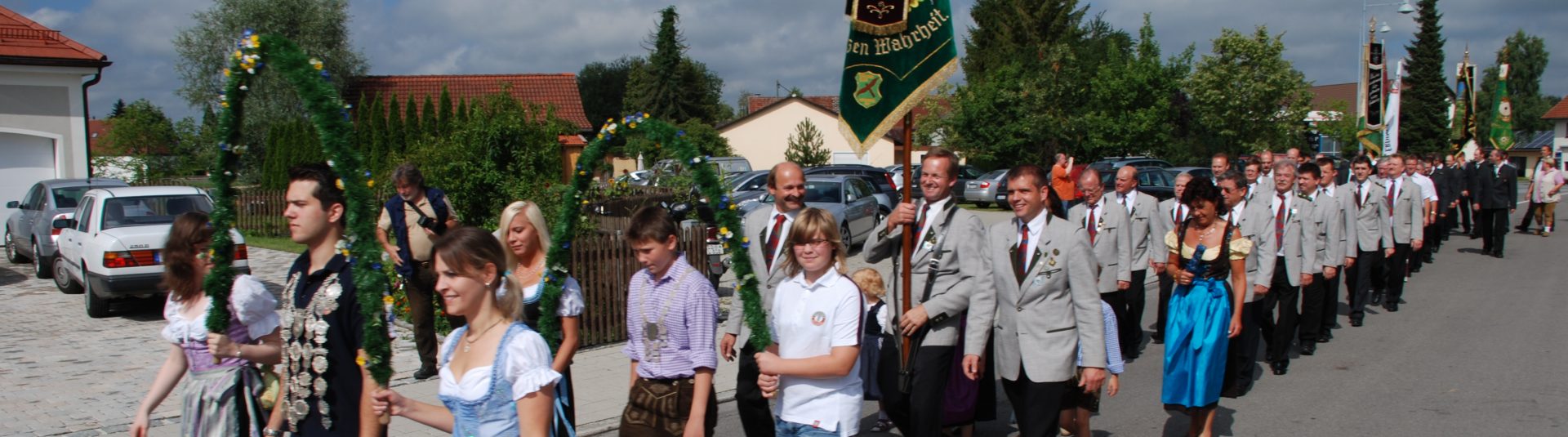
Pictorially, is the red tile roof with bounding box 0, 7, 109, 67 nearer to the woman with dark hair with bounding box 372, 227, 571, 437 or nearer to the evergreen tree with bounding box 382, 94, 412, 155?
the evergreen tree with bounding box 382, 94, 412, 155

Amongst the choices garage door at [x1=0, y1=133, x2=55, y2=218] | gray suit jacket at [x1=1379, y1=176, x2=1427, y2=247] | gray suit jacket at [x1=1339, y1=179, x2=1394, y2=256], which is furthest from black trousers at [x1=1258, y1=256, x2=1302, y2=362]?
garage door at [x1=0, y1=133, x2=55, y2=218]

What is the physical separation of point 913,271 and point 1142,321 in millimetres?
6246

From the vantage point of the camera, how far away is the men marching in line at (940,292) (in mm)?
4734

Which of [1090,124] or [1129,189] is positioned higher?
[1090,124]

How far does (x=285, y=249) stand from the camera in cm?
1889

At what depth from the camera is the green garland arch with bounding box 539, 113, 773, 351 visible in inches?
148

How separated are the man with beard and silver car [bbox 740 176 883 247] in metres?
11.2

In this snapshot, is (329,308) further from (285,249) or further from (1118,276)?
(285,249)

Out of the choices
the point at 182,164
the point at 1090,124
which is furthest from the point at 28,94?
the point at 1090,124

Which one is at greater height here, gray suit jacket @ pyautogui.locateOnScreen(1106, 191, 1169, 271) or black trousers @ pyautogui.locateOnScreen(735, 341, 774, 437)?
gray suit jacket @ pyautogui.locateOnScreen(1106, 191, 1169, 271)

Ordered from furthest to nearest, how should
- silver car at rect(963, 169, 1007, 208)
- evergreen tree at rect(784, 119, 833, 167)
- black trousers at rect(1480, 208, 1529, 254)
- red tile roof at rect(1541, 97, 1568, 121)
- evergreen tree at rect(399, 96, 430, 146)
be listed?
red tile roof at rect(1541, 97, 1568, 121) → evergreen tree at rect(784, 119, 833, 167) → evergreen tree at rect(399, 96, 430, 146) → silver car at rect(963, 169, 1007, 208) → black trousers at rect(1480, 208, 1529, 254)

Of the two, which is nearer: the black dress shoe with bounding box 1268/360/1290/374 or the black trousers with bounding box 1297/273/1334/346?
the black dress shoe with bounding box 1268/360/1290/374

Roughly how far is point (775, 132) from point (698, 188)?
48.2 meters

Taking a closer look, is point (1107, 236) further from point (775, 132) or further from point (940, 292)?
point (775, 132)
